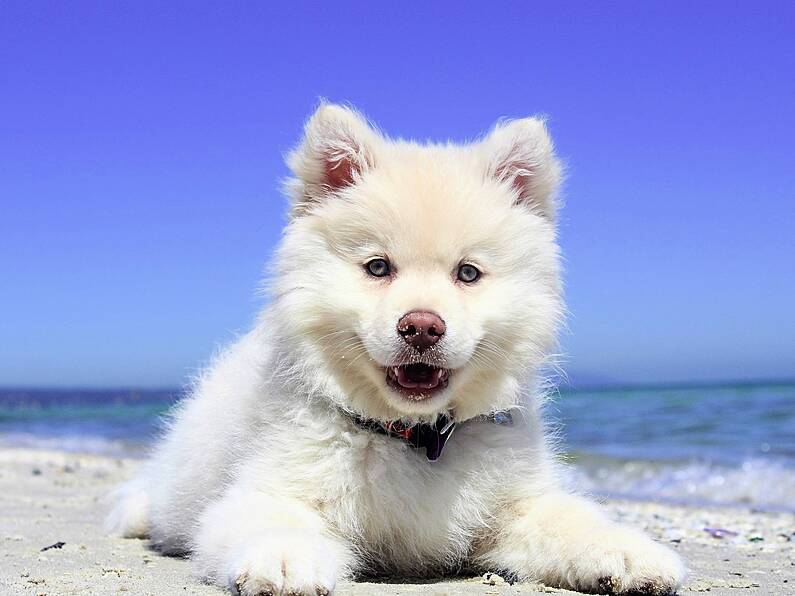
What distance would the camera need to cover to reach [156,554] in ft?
14.4

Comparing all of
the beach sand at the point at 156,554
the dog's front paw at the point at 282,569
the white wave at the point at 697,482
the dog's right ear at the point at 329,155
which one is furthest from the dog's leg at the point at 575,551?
the white wave at the point at 697,482

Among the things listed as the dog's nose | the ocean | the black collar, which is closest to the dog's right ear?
the dog's nose

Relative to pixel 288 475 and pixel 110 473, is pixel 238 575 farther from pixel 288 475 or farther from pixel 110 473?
pixel 110 473

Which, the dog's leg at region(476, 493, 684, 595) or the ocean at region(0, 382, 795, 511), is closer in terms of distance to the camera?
the dog's leg at region(476, 493, 684, 595)

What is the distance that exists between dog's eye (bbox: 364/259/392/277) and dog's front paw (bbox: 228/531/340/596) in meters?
1.09

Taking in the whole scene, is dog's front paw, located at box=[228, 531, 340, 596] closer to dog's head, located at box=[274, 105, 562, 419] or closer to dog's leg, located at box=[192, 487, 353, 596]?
dog's leg, located at box=[192, 487, 353, 596]

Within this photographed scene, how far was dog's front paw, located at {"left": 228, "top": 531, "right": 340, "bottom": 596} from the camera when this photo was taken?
275 cm

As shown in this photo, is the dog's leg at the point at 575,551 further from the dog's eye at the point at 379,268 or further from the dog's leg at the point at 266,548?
the dog's eye at the point at 379,268

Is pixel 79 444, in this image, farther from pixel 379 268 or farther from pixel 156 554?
pixel 379 268

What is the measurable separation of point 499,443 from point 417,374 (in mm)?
563

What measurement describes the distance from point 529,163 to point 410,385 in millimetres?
1254

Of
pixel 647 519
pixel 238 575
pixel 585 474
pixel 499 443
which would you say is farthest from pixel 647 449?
pixel 238 575

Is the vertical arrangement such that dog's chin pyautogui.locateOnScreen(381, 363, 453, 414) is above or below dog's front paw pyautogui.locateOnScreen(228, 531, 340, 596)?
above

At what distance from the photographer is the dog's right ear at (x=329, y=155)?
3.85 metres
